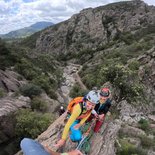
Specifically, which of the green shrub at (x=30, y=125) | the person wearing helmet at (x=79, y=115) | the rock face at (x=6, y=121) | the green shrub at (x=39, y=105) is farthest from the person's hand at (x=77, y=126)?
the green shrub at (x=39, y=105)

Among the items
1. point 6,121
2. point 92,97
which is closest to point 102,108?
point 92,97

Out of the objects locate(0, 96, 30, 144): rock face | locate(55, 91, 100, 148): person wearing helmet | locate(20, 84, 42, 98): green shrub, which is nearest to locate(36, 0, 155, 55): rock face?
locate(20, 84, 42, 98): green shrub

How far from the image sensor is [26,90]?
3275 cm

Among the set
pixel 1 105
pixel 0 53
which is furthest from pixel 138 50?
pixel 1 105

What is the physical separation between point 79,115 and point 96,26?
14162 cm

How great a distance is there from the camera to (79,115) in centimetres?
836

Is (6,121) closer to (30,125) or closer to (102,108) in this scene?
(30,125)

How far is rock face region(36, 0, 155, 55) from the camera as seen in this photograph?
454 feet

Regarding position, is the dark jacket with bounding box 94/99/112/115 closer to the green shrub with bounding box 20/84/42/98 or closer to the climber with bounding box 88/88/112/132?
the climber with bounding box 88/88/112/132

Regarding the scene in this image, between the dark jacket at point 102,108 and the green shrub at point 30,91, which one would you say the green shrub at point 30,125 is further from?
the green shrub at point 30,91

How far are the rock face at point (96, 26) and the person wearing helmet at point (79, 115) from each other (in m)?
124

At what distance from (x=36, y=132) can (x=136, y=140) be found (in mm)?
6926

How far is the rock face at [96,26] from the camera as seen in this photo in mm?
138375

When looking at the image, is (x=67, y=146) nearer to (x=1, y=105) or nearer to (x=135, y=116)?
(x=1, y=105)
